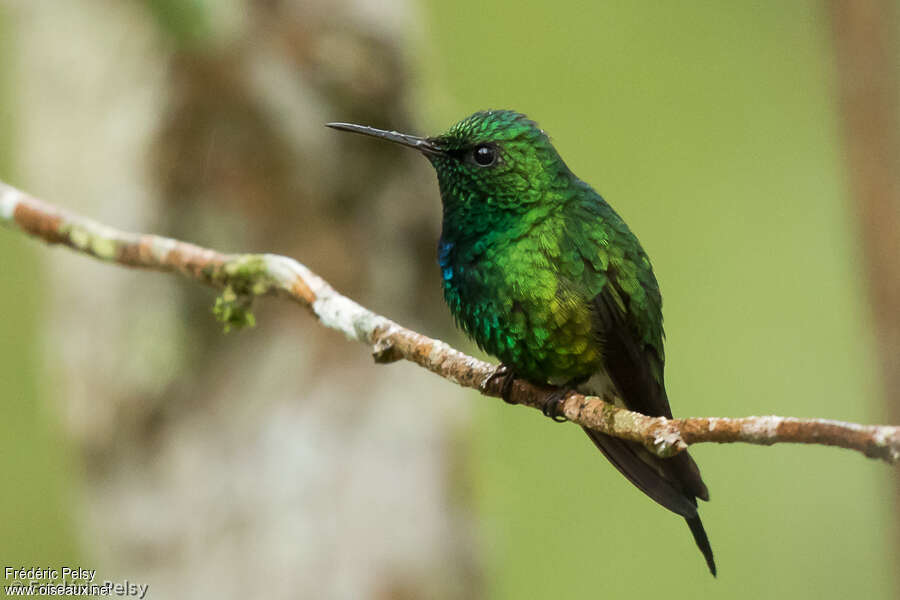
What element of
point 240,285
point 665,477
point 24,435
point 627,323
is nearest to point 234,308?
point 240,285

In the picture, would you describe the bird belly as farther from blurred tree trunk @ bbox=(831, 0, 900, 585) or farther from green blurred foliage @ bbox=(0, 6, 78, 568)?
green blurred foliage @ bbox=(0, 6, 78, 568)

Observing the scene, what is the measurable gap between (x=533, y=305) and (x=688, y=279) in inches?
245

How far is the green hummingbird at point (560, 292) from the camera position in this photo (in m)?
2.74

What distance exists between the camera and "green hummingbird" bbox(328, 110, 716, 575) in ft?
9.00

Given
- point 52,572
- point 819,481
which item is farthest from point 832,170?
point 52,572

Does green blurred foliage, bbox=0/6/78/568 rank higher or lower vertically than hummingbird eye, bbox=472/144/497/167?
higher

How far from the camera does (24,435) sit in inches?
348

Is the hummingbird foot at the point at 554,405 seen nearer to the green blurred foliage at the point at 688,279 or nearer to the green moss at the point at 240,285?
the green moss at the point at 240,285

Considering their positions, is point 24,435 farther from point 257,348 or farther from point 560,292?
point 560,292

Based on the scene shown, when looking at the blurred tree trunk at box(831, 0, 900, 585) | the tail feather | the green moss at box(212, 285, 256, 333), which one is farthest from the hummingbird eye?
the tail feather

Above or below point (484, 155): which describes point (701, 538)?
below

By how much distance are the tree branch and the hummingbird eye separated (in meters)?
0.59

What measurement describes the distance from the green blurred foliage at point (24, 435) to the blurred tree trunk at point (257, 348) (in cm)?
364

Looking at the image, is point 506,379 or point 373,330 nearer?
point 373,330
